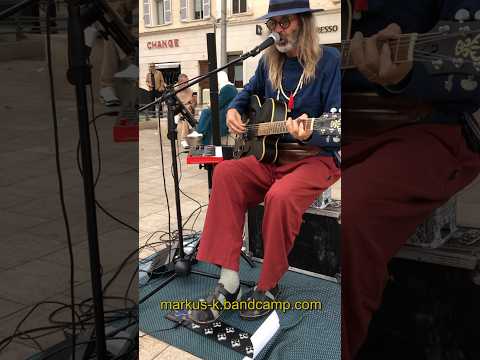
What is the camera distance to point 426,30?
689mm

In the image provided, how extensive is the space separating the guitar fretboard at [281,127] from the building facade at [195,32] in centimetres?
10

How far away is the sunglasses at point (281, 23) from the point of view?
918 millimetres

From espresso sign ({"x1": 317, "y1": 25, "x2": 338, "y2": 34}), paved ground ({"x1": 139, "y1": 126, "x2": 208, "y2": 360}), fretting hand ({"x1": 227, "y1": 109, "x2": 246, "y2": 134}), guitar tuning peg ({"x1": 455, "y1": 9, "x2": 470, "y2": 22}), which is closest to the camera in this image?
guitar tuning peg ({"x1": 455, "y1": 9, "x2": 470, "y2": 22})

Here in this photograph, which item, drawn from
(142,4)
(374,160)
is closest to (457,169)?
(374,160)

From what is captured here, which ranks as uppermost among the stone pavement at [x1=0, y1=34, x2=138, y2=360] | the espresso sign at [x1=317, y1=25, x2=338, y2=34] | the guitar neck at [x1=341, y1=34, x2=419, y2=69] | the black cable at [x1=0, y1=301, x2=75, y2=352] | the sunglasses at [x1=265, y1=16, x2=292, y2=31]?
the sunglasses at [x1=265, y1=16, x2=292, y2=31]

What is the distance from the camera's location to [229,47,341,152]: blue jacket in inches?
33.7

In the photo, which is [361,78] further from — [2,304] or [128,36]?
[2,304]

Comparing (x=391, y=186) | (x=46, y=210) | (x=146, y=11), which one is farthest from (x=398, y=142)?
(x=46, y=210)

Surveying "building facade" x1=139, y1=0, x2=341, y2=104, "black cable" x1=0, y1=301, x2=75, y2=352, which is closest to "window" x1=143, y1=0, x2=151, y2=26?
"building facade" x1=139, y1=0, x2=341, y2=104

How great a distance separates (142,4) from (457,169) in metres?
0.72

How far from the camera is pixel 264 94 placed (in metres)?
1.01

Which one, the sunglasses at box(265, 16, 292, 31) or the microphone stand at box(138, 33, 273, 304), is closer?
the sunglasses at box(265, 16, 292, 31)

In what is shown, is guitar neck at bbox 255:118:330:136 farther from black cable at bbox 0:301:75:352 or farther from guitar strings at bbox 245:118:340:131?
black cable at bbox 0:301:75:352

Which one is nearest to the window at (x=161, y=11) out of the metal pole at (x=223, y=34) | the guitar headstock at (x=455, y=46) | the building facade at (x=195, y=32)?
the building facade at (x=195, y=32)
